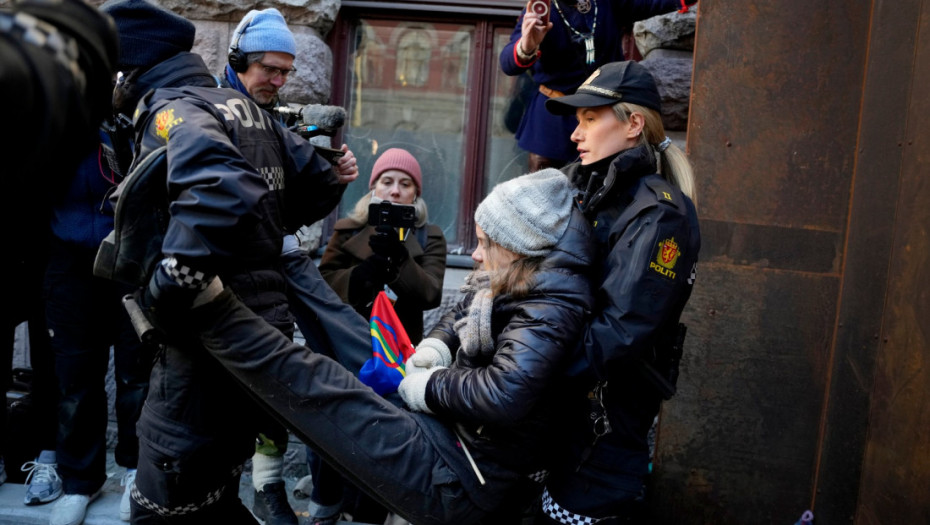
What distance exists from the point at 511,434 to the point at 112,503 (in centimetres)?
213

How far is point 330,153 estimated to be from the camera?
3.25 m

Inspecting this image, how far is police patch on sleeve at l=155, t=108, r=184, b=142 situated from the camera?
96.5 inches

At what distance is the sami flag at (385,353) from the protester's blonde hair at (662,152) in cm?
106

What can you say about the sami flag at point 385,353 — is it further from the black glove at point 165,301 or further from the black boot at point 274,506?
the black boot at point 274,506

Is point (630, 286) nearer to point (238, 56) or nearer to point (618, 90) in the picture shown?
point (618, 90)

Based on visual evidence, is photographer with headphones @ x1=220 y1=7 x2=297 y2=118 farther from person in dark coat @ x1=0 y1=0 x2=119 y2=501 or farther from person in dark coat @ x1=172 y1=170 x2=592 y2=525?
person in dark coat @ x1=0 y1=0 x2=119 y2=501

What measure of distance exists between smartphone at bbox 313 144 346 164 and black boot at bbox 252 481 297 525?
1353mm

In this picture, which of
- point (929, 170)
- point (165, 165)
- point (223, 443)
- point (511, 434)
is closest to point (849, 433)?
point (929, 170)

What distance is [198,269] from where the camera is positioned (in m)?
2.27

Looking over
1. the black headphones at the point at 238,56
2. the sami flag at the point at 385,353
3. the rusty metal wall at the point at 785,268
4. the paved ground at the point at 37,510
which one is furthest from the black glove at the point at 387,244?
the rusty metal wall at the point at 785,268

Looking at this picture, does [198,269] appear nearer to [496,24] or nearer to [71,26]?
[71,26]

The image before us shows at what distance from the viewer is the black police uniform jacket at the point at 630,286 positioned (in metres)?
2.35

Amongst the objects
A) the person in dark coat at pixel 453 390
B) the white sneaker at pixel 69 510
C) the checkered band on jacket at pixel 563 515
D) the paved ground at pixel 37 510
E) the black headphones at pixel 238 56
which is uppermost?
the black headphones at pixel 238 56

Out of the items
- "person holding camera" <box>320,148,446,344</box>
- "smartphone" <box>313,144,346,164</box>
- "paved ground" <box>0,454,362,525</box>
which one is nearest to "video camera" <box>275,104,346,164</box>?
"smartphone" <box>313,144,346,164</box>
